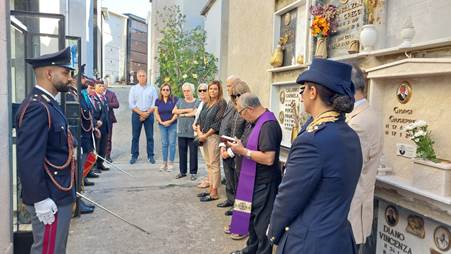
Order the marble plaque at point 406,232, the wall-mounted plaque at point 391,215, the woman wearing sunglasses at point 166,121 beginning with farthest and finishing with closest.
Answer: the woman wearing sunglasses at point 166,121, the wall-mounted plaque at point 391,215, the marble plaque at point 406,232

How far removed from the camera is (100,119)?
709 cm

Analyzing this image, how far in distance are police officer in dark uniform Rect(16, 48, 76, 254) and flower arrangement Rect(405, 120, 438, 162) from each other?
2.43m

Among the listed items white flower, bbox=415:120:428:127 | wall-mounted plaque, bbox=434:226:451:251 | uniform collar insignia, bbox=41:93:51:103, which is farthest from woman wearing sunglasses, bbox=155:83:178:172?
wall-mounted plaque, bbox=434:226:451:251

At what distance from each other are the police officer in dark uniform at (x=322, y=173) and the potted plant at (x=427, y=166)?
3.11 ft

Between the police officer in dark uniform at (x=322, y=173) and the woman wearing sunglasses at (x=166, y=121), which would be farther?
the woman wearing sunglasses at (x=166, y=121)

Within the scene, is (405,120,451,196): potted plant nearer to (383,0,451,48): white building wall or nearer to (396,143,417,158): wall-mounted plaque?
(396,143,417,158): wall-mounted plaque

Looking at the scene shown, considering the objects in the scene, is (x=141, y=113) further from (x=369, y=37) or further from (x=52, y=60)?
(x=369, y=37)

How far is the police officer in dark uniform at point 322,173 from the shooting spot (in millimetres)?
1785

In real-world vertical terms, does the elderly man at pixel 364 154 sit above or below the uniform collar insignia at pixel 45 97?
below

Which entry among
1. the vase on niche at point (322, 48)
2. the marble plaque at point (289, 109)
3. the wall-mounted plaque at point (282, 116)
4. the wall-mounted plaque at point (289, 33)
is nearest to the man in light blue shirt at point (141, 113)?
the marble plaque at point (289, 109)

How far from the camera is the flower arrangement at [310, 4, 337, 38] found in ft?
12.9

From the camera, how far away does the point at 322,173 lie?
1.78 m

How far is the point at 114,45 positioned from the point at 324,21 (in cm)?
2310

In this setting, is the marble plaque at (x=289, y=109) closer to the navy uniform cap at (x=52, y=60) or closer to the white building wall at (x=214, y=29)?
the navy uniform cap at (x=52, y=60)
